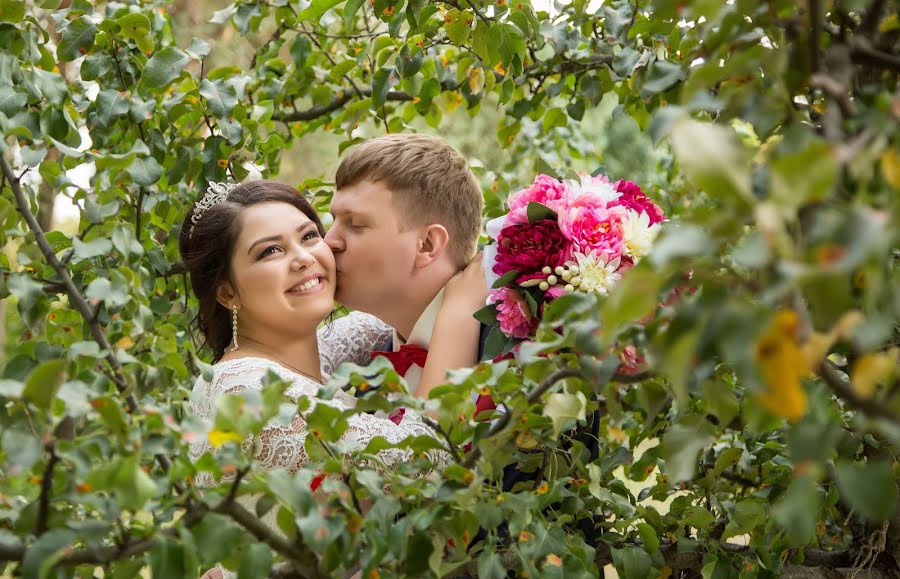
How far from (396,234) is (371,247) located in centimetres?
7

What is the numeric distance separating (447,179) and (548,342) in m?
1.38

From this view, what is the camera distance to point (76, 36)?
1989 mm

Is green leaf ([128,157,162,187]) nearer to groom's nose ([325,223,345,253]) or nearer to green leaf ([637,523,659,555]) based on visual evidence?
groom's nose ([325,223,345,253])

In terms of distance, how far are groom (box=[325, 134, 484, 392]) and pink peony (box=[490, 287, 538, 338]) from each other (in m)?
0.48

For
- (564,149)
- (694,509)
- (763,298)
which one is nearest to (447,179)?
(694,509)

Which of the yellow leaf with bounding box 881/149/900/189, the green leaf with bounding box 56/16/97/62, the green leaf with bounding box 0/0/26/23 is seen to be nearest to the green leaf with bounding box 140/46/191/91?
the green leaf with bounding box 56/16/97/62

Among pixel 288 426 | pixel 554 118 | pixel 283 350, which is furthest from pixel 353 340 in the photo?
pixel 554 118

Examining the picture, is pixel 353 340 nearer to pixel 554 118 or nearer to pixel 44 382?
pixel 554 118

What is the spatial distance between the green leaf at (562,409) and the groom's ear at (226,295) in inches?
51.6

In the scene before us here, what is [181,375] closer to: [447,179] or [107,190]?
[107,190]

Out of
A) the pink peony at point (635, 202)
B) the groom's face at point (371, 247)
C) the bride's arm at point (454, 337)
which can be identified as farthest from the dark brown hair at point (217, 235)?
the pink peony at point (635, 202)

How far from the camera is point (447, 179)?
246 centimetres

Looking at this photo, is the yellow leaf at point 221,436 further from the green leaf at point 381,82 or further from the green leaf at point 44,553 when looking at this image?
the green leaf at point 381,82

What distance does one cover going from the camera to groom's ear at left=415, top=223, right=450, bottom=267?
2383mm
